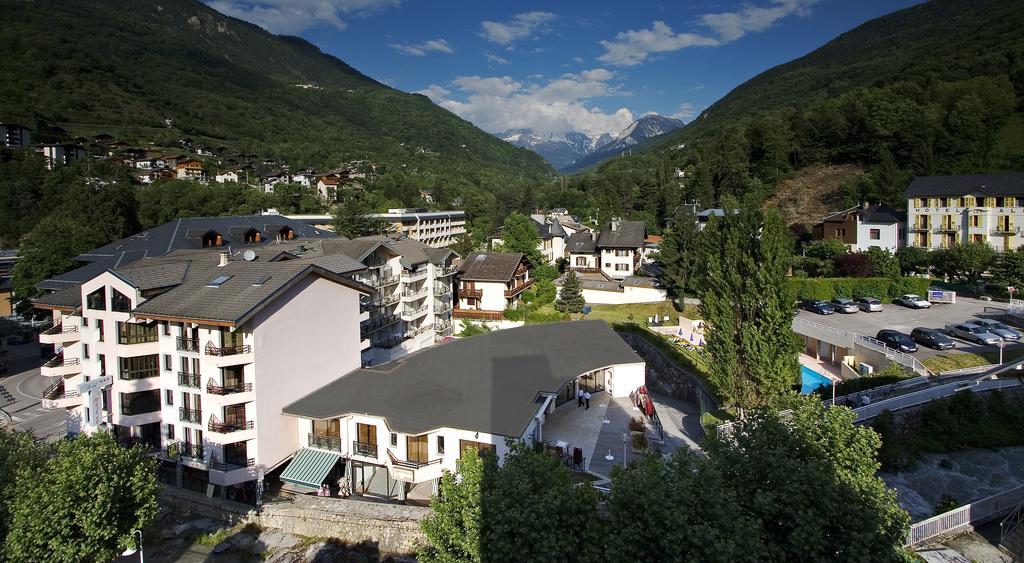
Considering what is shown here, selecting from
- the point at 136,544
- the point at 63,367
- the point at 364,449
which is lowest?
the point at 136,544

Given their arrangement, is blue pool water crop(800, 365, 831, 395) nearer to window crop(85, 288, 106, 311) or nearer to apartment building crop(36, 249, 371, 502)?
apartment building crop(36, 249, 371, 502)

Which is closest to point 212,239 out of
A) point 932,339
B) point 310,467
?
point 310,467

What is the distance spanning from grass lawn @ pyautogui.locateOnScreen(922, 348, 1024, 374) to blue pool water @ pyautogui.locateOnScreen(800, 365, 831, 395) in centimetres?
451

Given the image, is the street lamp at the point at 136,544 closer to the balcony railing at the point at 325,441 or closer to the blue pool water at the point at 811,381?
the balcony railing at the point at 325,441

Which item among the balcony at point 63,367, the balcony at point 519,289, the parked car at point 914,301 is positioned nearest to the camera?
the balcony at point 63,367

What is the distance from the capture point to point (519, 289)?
4594 cm

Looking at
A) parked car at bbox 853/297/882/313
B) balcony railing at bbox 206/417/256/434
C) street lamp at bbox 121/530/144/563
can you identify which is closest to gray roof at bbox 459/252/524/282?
balcony railing at bbox 206/417/256/434

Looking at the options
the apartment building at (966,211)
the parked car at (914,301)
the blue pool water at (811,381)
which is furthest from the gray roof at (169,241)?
the apartment building at (966,211)

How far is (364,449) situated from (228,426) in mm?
5372

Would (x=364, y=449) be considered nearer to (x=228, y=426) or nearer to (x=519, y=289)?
(x=228, y=426)

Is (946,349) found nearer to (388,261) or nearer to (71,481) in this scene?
(388,261)

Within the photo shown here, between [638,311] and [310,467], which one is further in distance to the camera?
[638,311]

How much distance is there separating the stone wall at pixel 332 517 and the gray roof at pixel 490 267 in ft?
83.6

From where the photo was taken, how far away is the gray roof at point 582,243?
61.7 m
